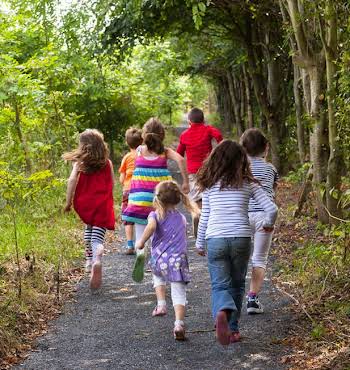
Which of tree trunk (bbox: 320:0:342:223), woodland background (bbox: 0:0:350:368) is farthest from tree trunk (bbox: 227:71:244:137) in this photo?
tree trunk (bbox: 320:0:342:223)

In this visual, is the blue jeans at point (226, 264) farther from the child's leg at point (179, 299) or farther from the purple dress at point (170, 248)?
the purple dress at point (170, 248)

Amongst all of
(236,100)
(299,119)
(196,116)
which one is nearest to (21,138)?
(196,116)

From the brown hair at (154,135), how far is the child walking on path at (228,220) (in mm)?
2347

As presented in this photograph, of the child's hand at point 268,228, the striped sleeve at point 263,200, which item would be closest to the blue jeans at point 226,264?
the striped sleeve at point 263,200

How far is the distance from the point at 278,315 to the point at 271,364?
4.37 feet

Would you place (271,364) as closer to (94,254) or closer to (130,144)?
(94,254)

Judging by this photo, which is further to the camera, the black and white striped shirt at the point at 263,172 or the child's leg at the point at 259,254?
the black and white striped shirt at the point at 263,172

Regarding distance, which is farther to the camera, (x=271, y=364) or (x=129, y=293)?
(x=129, y=293)

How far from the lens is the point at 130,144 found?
31.0ft

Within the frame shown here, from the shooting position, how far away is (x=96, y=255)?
7516 mm

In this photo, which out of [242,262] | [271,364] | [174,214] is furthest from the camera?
[174,214]

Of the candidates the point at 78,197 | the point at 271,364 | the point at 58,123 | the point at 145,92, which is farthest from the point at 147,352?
the point at 145,92

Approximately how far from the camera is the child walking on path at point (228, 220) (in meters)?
5.37

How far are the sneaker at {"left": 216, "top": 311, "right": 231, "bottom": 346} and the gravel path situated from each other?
0.20 m
